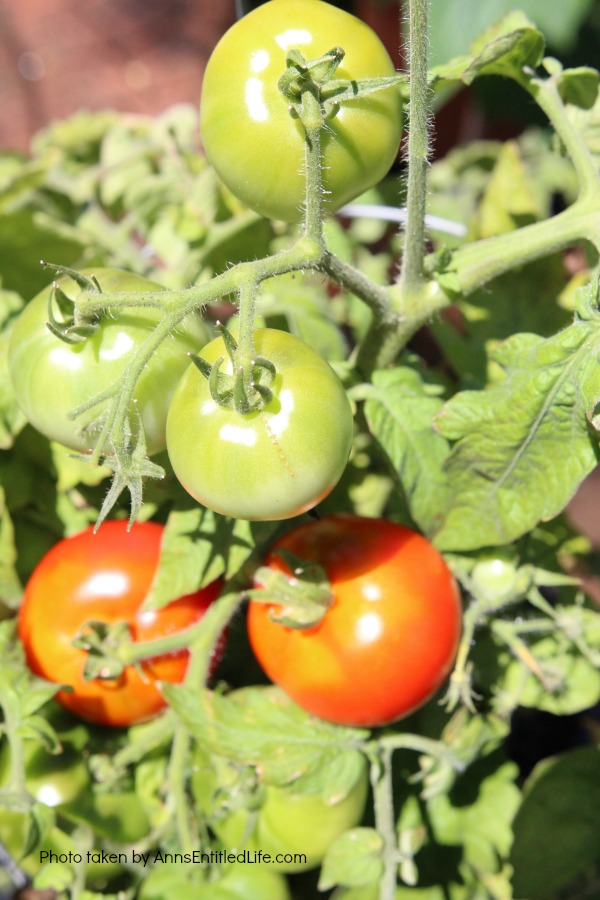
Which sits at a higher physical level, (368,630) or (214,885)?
(368,630)

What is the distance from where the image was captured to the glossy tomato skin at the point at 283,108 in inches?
19.5

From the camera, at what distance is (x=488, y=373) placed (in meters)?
0.85

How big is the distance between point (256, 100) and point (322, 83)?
6 cm

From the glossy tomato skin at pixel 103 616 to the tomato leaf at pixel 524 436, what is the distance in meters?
0.27

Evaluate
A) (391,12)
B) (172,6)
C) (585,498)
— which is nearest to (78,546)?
(585,498)

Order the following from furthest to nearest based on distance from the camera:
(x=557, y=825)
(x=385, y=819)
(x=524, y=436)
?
(x=557, y=825) → (x=385, y=819) → (x=524, y=436)

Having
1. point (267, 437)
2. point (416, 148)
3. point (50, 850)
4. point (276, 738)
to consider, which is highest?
point (416, 148)

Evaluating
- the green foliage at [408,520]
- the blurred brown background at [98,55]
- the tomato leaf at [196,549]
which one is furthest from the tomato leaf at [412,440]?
the blurred brown background at [98,55]

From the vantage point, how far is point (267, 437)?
463 millimetres

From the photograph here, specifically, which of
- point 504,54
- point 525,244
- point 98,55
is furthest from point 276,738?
point 98,55

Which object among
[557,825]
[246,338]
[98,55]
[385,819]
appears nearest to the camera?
[246,338]

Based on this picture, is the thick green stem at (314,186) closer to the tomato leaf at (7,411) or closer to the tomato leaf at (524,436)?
the tomato leaf at (524,436)

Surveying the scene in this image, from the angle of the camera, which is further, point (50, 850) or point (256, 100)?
point (50, 850)

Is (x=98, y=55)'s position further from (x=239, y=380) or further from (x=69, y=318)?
(x=239, y=380)
